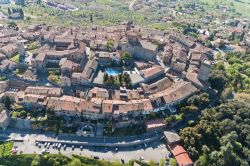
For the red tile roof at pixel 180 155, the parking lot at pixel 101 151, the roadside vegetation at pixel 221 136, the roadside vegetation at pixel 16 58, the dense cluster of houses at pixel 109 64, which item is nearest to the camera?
the red tile roof at pixel 180 155

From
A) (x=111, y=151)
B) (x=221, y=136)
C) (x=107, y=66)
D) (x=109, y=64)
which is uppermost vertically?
(x=109, y=64)

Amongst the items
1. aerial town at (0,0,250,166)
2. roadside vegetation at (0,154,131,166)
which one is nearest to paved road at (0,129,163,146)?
aerial town at (0,0,250,166)

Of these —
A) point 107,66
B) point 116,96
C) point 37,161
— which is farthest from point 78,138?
point 107,66

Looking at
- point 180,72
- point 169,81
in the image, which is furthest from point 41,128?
point 180,72

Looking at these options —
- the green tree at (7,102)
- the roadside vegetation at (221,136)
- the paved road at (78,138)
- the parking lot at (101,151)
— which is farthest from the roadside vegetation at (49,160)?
the roadside vegetation at (221,136)

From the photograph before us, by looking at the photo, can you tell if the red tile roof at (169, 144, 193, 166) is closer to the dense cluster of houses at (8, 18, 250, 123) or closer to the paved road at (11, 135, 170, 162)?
the paved road at (11, 135, 170, 162)

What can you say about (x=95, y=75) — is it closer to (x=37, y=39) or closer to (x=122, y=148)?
(x=122, y=148)

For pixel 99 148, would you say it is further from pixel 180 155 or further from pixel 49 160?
pixel 180 155

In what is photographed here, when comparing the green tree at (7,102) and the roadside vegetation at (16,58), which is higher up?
the roadside vegetation at (16,58)

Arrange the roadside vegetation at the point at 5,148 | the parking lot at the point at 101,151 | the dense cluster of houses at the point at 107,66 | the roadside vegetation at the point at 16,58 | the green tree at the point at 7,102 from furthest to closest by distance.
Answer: the roadside vegetation at the point at 16,58 → the green tree at the point at 7,102 → the dense cluster of houses at the point at 107,66 → the parking lot at the point at 101,151 → the roadside vegetation at the point at 5,148

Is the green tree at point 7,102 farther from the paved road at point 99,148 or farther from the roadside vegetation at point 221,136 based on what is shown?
the roadside vegetation at point 221,136
